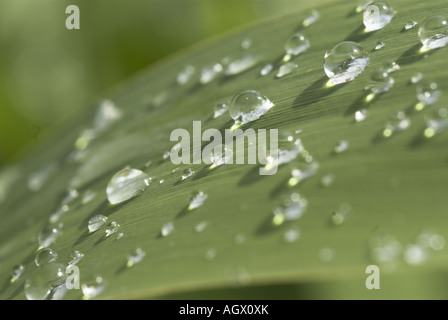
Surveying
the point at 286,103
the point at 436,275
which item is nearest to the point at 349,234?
→ the point at 286,103

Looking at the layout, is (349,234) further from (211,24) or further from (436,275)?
(211,24)

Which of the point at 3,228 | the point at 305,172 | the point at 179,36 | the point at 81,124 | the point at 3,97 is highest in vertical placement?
the point at 179,36

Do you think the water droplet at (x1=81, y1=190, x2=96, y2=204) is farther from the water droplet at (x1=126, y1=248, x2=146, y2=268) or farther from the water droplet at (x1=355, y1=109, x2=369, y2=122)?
the water droplet at (x1=355, y1=109, x2=369, y2=122)

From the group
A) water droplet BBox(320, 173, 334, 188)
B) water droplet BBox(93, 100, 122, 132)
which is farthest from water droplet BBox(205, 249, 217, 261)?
water droplet BBox(93, 100, 122, 132)

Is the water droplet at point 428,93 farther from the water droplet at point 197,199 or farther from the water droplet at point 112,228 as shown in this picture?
the water droplet at point 112,228

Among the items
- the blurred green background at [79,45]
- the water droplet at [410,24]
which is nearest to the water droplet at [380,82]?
the water droplet at [410,24]
